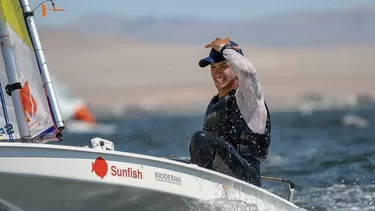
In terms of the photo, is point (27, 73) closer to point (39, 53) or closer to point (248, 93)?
point (39, 53)

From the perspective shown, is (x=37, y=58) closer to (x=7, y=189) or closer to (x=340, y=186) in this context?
(x=7, y=189)

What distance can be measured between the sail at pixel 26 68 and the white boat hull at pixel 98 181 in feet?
3.99

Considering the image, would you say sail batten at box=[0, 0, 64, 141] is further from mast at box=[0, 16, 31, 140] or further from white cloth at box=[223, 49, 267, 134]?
white cloth at box=[223, 49, 267, 134]

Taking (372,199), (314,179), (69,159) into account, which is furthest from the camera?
(314,179)

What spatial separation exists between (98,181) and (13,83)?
5.10 feet

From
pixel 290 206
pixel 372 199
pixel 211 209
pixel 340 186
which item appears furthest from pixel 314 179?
pixel 211 209

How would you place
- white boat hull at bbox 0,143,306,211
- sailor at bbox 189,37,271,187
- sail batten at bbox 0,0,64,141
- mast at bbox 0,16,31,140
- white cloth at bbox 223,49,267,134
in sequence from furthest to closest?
sail batten at bbox 0,0,64,141 < mast at bbox 0,16,31,140 < sailor at bbox 189,37,271,187 < white cloth at bbox 223,49,267,134 < white boat hull at bbox 0,143,306,211

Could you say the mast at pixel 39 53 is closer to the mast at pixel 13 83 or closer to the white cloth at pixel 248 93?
the mast at pixel 13 83

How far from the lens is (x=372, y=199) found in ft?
35.7

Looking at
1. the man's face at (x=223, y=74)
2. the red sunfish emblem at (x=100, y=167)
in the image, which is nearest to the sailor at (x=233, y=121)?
the man's face at (x=223, y=74)

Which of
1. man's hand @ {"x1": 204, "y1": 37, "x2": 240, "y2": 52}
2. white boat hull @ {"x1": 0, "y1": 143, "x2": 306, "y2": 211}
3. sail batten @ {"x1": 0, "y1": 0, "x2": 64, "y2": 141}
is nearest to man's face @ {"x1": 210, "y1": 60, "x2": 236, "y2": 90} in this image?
man's hand @ {"x1": 204, "y1": 37, "x2": 240, "y2": 52}

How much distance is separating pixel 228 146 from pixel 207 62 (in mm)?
737

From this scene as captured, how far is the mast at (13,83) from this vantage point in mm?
7383

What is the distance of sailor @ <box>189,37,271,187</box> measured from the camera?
6902 millimetres
